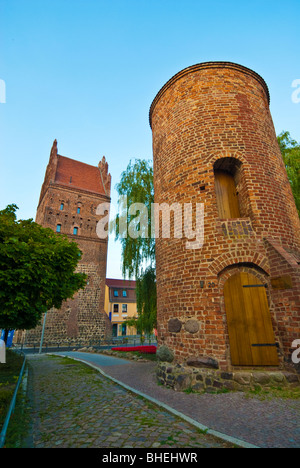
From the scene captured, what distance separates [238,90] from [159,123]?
9.71 ft

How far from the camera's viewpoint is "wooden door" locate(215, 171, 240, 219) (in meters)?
7.07

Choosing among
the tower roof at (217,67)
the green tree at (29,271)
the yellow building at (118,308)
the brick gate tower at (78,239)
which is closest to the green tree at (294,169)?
the tower roof at (217,67)

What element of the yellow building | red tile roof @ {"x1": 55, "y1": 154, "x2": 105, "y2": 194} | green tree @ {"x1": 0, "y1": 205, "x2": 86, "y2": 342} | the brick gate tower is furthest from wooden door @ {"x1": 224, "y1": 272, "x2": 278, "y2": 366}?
the yellow building

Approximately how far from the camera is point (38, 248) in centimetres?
793

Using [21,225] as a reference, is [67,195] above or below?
above

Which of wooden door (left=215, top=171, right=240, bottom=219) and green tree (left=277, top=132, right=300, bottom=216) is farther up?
green tree (left=277, top=132, right=300, bottom=216)

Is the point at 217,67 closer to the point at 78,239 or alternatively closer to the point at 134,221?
the point at 134,221

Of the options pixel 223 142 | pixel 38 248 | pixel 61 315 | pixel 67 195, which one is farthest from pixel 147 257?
pixel 67 195

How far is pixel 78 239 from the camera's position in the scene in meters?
29.9

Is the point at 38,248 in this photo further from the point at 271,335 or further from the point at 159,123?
the point at 271,335

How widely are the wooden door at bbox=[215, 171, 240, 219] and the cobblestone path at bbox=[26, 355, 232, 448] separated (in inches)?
202

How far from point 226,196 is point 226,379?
4870mm

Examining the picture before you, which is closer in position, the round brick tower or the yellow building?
the round brick tower

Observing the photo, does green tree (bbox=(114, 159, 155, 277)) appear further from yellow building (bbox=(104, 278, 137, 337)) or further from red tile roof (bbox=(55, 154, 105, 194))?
yellow building (bbox=(104, 278, 137, 337))
